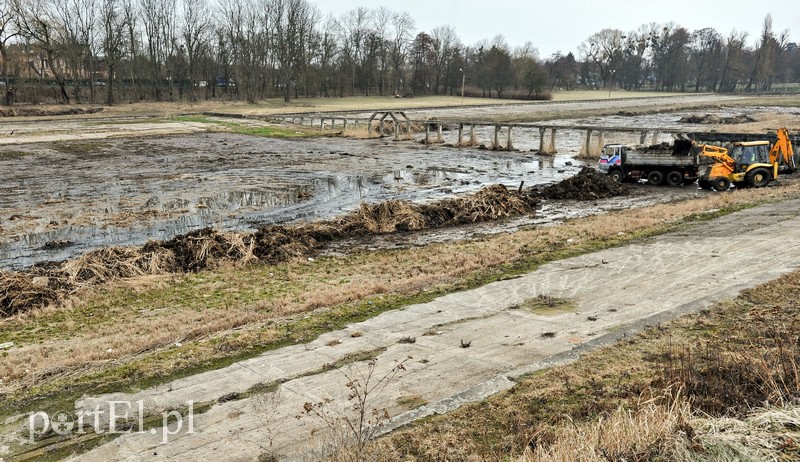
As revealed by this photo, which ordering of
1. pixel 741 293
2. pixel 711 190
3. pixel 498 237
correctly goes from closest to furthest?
1. pixel 741 293
2. pixel 498 237
3. pixel 711 190

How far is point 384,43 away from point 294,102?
118 feet

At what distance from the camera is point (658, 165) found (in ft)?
82.2

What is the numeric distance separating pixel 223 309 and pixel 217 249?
154 inches

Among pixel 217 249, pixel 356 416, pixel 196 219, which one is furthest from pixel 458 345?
pixel 196 219

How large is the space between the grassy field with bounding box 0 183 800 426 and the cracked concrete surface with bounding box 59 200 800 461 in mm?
480

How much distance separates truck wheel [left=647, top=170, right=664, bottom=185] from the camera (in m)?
25.1

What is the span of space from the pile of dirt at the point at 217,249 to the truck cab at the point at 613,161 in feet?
27.9

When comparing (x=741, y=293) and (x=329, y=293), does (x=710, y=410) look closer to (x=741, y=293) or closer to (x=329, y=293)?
(x=741, y=293)

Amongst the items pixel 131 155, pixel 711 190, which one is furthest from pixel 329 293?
pixel 131 155

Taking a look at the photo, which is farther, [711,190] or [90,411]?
[711,190]

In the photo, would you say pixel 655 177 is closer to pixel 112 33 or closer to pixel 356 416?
pixel 356 416

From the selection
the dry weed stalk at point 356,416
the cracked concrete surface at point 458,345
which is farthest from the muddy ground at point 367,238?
the dry weed stalk at point 356,416

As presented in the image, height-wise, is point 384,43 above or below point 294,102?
above

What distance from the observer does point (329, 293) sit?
10875 mm
